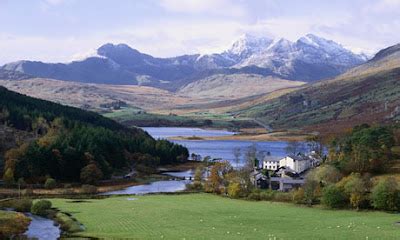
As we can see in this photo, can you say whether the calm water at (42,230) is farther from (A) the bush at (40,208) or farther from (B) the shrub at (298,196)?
(B) the shrub at (298,196)

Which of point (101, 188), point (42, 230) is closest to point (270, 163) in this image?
point (101, 188)

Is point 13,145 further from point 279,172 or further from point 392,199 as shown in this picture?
point 392,199

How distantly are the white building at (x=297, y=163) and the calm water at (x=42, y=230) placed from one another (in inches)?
2990

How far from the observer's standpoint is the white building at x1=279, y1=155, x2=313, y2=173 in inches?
5684

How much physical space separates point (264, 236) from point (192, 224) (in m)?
11.7

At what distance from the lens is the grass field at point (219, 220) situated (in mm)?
65375

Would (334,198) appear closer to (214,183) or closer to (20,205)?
(214,183)

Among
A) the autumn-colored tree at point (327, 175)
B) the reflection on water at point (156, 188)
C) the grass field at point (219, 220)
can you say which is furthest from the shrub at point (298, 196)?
the reflection on water at point (156, 188)

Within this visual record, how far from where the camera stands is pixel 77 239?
63.8 metres

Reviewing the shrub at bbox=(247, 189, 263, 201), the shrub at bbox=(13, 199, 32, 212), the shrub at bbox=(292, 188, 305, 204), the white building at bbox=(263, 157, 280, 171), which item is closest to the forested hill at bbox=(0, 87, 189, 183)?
the white building at bbox=(263, 157, 280, 171)

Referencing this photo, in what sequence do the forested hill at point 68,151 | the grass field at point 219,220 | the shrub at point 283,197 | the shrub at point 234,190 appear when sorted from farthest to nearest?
the forested hill at point 68,151
the shrub at point 234,190
the shrub at point 283,197
the grass field at point 219,220

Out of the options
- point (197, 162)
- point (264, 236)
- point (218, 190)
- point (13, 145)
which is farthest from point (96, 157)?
point (264, 236)

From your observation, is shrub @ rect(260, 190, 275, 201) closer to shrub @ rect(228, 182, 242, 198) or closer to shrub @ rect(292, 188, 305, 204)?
shrub @ rect(228, 182, 242, 198)

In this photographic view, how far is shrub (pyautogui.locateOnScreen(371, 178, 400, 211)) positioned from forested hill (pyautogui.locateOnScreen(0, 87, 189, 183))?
6215 centimetres
